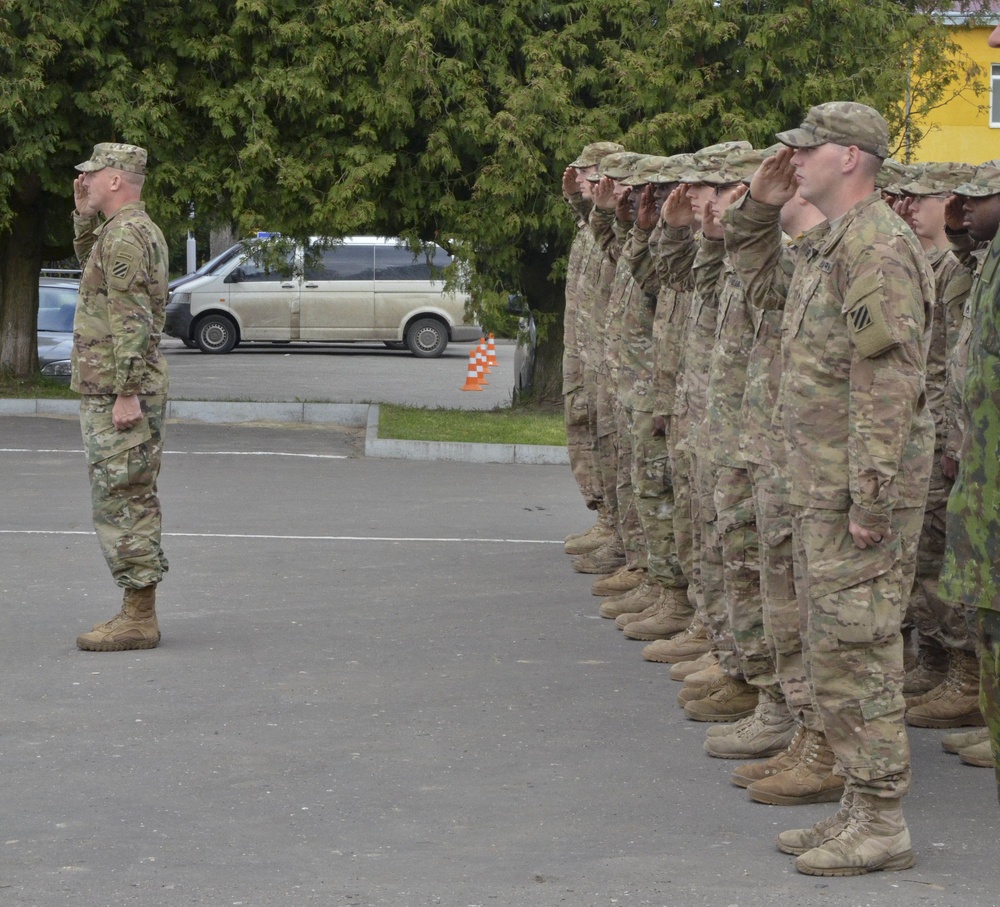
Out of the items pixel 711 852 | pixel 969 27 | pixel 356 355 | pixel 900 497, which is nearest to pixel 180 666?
pixel 711 852

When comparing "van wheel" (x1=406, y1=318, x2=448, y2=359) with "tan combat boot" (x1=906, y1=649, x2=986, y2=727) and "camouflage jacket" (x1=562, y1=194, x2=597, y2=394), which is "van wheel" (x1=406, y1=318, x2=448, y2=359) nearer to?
"camouflage jacket" (x1=562, y1=194, x2=597, y2=394)

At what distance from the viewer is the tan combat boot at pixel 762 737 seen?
6023mm

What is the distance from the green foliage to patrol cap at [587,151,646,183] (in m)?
7.76

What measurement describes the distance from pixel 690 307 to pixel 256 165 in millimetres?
10507

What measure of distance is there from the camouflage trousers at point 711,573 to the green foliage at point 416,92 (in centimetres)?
1022

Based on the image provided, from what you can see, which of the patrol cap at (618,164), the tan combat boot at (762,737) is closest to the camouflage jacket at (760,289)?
the tan combat boot at (762,737)

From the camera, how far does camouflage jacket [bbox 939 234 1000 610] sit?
3.38 metres

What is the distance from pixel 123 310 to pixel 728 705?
3.11 meters

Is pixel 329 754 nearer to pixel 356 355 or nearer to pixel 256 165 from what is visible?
pixel 256 165

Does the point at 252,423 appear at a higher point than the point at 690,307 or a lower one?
lower

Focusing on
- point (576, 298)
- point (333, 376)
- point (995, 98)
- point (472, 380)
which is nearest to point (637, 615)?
point (576, 298)

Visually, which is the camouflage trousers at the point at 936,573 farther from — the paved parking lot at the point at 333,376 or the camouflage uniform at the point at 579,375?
the paved parking lot at the point at 333,376

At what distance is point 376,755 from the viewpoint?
6.06 metres

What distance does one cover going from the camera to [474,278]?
17.5 m
